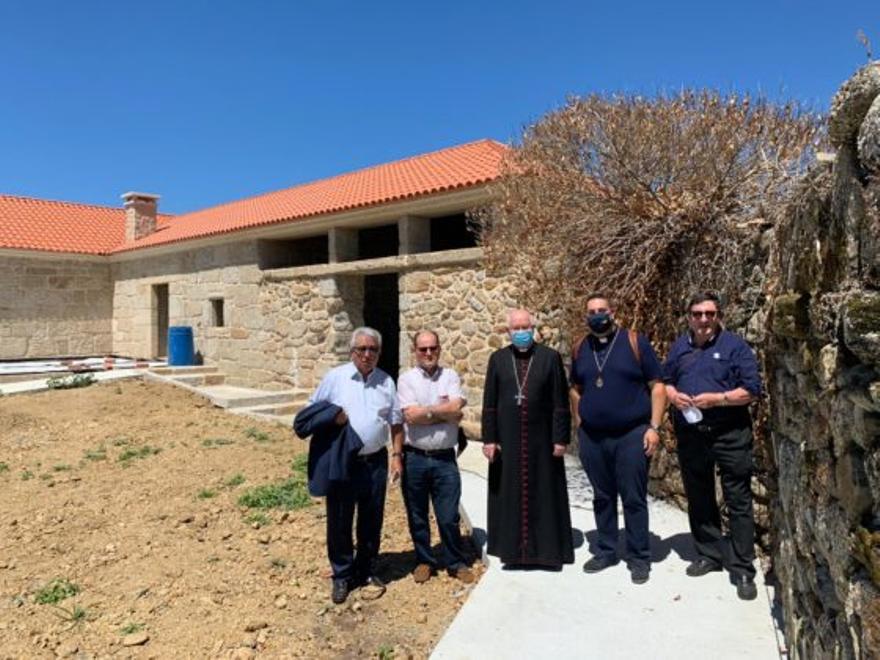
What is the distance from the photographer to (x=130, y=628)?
346 cm

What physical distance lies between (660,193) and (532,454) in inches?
104

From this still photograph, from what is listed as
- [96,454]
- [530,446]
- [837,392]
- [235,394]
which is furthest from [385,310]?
[837,392]

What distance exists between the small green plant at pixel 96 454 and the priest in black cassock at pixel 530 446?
5.54m

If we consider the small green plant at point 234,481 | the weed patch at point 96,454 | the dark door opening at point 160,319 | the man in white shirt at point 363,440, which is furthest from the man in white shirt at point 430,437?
the dark door opening at point 160,319

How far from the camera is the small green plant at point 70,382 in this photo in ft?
37.5

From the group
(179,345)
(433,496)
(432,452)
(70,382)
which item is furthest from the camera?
(179,345)

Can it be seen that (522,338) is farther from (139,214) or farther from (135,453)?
(139,214)

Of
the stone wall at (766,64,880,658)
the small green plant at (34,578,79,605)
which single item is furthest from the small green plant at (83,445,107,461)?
the stone wall at (766,64,880,658)

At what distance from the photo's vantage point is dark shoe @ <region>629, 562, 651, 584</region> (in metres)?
3.43

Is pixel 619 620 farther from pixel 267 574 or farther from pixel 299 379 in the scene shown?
pixel 299 379

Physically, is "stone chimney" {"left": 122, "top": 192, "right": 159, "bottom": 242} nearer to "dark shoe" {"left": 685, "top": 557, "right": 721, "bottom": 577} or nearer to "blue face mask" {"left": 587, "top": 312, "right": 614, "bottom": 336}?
"blue face mask" {"left": 587, "top": 312, "right": 614, "bottom": 336}

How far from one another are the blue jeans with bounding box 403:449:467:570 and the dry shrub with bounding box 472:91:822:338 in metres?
2.09

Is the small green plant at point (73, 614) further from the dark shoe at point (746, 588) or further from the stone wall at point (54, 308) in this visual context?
the stone wall at point (54, 308)

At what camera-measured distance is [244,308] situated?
12102 mm
